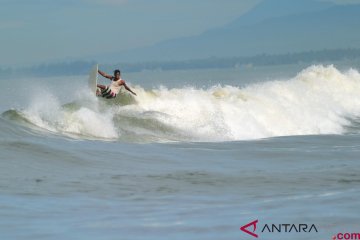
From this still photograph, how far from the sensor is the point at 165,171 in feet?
40.4

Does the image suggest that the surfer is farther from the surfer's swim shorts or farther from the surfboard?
→ the surfboard

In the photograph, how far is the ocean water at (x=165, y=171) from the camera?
7.64 m

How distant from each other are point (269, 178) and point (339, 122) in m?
16.8

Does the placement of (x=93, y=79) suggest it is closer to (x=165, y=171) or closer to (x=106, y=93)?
(x=106, y=93)

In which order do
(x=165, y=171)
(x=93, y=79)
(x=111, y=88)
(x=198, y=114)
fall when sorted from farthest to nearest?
(x=198, y=114) → (x=111, y=88) → (x=93, y=79) → (x=165, y=171)

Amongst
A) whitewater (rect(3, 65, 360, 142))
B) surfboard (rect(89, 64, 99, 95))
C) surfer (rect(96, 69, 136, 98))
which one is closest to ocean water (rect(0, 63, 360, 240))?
whitewater (rect(3, 65, 360, 142))

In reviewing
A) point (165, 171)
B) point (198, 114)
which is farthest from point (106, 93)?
point (165, 171)

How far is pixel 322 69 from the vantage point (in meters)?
41.4

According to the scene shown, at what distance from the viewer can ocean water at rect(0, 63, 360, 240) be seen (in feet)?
25.1

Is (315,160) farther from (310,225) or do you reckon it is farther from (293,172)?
(310,225)

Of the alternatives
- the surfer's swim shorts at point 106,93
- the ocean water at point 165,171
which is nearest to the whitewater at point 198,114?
the ocean water at point 165,171

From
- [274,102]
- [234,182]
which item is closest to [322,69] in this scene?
[274,102]

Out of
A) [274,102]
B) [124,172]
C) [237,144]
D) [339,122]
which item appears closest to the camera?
[124,172]

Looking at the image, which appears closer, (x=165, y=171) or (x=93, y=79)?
(x=165, y=171)
